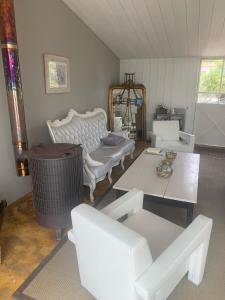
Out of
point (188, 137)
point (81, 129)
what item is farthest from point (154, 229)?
point (188, 137)

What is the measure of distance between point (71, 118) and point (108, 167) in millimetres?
920

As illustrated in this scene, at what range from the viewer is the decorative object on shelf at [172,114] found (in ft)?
17.2

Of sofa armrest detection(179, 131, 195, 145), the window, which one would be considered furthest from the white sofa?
the window

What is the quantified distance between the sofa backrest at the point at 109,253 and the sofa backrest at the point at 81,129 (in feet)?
5.82

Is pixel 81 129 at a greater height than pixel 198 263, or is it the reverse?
pixel 81 129

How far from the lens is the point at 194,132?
539 cm

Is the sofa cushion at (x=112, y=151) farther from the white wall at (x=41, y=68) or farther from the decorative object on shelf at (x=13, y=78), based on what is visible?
the decorative object on shelf at (x=13, y=78)

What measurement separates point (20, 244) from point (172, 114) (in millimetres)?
4235

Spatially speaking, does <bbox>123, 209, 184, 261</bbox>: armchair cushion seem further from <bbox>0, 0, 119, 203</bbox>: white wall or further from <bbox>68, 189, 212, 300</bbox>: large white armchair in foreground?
<bbox>0, 0, 119, 203</bbox>: white wall

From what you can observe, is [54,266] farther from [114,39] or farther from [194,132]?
[194,132]

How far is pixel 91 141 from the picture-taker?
3676 mm

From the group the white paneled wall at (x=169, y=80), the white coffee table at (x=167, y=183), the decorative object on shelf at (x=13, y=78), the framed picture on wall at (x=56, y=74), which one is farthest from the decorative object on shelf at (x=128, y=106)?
the decorative object on shelf at (x=13, y=78)

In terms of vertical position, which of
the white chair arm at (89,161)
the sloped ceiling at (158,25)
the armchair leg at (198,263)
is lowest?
the armchair leg at (198,263)

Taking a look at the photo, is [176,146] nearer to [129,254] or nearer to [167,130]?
[167,130]
